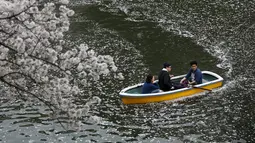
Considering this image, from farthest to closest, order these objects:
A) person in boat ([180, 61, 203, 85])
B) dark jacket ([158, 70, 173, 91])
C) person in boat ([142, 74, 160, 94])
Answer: person in boat ([180, 61, 203, 85])
dark jacket ([158, 70, 173, 91])
person in boat ([142, 74, 160, 94])

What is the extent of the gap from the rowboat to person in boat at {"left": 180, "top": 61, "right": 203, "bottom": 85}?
366 mm

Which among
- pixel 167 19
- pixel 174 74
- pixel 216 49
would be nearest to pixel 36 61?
pixel 174 74

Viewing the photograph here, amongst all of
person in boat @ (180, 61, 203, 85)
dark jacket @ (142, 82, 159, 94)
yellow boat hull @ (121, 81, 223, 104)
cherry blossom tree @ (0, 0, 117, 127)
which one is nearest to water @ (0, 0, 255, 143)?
yellow boat hull @ (121, 81, 223, 104)

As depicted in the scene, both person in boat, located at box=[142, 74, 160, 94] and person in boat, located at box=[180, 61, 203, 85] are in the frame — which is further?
person in boat, located at box=[180, 61, 203, 85]

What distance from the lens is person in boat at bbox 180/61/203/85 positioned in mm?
19031

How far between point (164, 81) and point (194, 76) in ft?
6.02

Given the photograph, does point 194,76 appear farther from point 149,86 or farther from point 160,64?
point 160,64

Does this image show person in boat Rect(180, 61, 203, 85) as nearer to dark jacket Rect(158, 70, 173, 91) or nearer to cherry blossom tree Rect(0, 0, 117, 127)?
dark jacket Rect(158, 70, 173, 91)

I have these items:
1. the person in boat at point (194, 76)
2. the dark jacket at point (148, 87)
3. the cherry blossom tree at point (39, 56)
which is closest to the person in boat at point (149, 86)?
the dark jacket at point (148, 87)

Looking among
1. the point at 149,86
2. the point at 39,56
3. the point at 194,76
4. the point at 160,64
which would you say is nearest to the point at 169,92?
the point at 149,86

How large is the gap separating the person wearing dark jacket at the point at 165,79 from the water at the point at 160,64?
94cm

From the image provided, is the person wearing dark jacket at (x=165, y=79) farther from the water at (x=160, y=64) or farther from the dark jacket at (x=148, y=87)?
the water at (x=160, y=64)

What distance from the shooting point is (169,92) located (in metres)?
18.0

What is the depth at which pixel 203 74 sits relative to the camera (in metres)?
20.7
